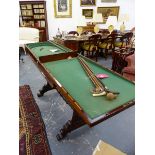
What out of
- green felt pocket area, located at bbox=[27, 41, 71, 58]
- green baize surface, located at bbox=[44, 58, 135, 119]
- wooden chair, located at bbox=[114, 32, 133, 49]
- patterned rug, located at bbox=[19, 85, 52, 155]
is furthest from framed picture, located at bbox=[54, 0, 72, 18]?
green baize surface, located at bbox=[44, 58, 135, 119]

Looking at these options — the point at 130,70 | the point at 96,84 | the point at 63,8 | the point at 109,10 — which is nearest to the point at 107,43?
the point at 109,10

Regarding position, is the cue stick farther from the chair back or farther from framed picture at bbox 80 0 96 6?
framed picture at bbox 80 0 96 6

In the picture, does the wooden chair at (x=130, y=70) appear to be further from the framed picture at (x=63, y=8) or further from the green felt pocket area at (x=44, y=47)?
the framed picture at (x=63, y=8)

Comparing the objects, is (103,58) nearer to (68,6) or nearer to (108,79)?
(68,6)

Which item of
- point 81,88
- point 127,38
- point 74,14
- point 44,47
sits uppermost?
point 74,14

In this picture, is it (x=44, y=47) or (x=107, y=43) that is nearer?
(x=44, y=47)

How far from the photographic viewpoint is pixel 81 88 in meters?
1.95

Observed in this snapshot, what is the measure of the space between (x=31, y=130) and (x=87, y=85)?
117cm

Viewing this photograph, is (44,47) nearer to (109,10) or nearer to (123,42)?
(123,42)

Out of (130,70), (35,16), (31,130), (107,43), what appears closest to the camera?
(31,130)

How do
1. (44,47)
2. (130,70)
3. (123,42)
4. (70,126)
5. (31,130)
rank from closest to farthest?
1. (70,126)
2. (31,130)
3. (130,70)
4. (44,47)
5. (123,42)

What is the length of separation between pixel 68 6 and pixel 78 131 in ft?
20.6

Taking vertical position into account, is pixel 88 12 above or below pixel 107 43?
above
